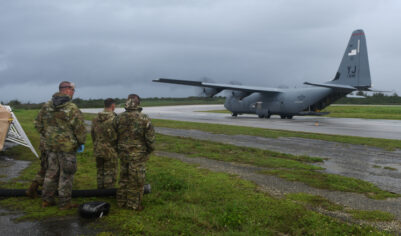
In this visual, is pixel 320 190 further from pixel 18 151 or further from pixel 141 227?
pixel 18 151

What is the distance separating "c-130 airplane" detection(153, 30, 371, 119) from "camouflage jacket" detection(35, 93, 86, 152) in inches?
1006

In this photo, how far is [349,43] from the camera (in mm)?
28766

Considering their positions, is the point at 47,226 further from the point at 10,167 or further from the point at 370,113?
the point at 370,113

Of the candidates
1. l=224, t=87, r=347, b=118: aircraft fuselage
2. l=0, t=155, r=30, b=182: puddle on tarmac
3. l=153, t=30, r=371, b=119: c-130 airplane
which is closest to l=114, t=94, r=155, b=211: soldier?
l=0, t=155, r=30, b=182: puddle on tarmac

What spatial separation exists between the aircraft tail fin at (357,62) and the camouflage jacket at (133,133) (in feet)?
88.7

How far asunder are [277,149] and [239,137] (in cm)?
424

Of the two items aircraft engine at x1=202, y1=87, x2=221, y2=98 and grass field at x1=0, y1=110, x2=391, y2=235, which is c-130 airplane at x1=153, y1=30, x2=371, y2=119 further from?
grass field at x1=0, y1=110, x2=391, y2=235

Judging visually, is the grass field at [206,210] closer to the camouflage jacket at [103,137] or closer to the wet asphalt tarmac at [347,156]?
the camouflage jacket at [103,137]

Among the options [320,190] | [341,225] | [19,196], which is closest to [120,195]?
[19,196]

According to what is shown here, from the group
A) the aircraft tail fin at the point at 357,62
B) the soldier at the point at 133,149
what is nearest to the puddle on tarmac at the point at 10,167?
the soldier at the point at 133,149

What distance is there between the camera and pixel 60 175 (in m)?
6.10

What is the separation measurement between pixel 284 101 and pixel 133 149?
29.3 m

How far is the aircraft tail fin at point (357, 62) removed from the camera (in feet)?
91.9

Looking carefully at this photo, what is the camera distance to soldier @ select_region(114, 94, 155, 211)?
6.16 m
